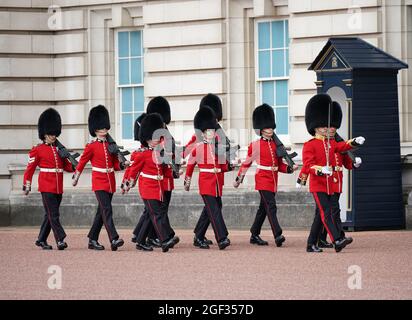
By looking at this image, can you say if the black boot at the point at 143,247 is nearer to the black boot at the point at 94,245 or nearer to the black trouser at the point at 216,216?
the black boot at the point at 94,245

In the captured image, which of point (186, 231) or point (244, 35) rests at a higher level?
point (244, 35)

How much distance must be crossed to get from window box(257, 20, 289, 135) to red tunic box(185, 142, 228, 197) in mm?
4000

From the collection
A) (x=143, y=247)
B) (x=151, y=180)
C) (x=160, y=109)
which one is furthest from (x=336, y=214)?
(x=160, y=109)

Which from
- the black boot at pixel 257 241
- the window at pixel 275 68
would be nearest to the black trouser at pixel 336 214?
the black boot at pixel 257 241

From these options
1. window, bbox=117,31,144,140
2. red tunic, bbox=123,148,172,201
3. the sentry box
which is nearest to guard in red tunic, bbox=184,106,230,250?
red tunic, bbox=123,148,172,201

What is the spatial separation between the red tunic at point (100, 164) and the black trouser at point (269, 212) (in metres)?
1.57

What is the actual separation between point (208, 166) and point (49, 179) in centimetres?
169

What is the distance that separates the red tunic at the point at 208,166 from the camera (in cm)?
1510

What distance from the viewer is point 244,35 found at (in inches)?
760

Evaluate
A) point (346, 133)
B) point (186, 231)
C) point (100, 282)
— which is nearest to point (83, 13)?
point (186, 231)

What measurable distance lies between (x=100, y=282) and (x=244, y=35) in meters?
8.07

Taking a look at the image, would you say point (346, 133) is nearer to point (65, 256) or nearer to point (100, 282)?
point (65, 256)

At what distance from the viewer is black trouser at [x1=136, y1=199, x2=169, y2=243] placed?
1471 centimetres

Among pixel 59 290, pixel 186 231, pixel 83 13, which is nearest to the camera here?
pixel 59 290
